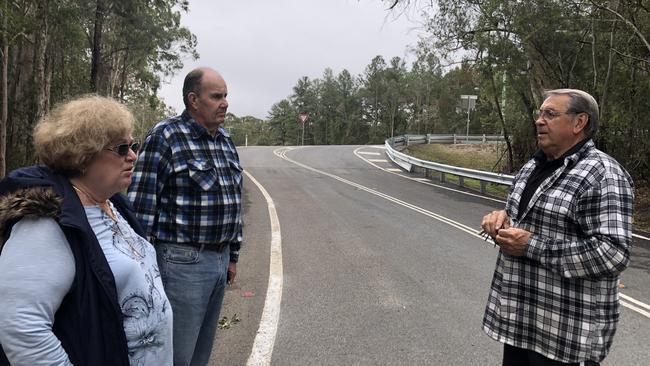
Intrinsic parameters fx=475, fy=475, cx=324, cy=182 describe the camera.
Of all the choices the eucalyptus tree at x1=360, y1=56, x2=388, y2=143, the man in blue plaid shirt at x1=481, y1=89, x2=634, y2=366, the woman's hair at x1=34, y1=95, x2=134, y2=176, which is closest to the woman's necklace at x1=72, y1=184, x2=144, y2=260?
the woman's hair at x1=34, y1=95, x2=134, y2=176

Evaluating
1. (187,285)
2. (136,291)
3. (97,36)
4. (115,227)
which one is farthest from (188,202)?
(97,36)

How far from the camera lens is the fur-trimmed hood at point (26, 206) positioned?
1.50 m

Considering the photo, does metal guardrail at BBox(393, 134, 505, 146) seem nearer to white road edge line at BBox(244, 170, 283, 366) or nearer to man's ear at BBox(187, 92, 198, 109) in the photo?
white road edge line at BBox(244, 170, 283, 366)

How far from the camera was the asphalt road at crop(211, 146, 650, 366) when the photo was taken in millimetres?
4086

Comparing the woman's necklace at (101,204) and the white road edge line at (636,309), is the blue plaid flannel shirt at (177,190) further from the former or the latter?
the white road edge line at (636,309)

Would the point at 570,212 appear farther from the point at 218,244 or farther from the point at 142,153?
the point at 142,153

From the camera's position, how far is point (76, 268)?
5.16 ft

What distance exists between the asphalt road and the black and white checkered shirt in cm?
165

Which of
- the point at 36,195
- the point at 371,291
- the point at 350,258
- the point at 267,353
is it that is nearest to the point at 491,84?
the point at 350,258

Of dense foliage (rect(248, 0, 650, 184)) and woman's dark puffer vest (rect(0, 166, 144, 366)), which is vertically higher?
dense foliage (rect(248, 0, 650, 184))

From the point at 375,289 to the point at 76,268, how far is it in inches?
177

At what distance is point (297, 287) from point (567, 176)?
3945 millimetres

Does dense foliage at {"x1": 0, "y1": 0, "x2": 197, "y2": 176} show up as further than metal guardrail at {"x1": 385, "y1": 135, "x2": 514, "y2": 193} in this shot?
No

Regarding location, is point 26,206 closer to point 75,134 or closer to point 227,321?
point 75,134
